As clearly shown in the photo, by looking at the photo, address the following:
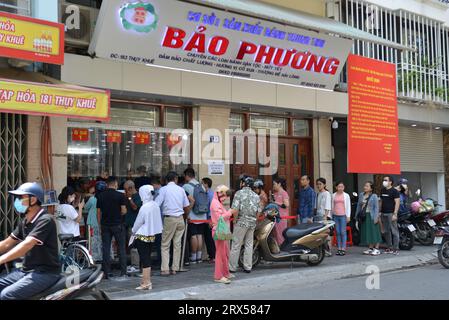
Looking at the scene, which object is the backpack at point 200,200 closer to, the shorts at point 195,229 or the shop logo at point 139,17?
the shorts at point 195,229

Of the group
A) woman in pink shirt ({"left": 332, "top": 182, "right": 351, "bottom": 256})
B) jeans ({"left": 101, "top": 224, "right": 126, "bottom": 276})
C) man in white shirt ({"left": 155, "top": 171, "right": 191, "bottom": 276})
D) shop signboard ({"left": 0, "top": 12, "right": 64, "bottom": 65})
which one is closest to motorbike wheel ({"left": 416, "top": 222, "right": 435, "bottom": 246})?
woman in pink shirt ({"left": 332, "top": 182, "right": 351, "bottom": 256})

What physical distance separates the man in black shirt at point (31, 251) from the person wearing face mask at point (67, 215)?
140 inches

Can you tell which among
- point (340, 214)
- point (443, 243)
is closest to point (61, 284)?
point (443, 243)

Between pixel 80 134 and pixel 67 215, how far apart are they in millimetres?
2249

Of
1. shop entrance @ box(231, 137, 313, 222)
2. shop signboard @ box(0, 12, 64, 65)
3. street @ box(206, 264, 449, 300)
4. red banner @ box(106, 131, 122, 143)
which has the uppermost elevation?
shop signboard @ box(0, 12, 64, 65)

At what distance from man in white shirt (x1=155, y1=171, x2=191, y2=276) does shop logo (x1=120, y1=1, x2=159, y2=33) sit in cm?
277

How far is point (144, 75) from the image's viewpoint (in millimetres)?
11086

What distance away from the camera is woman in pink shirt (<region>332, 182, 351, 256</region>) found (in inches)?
509

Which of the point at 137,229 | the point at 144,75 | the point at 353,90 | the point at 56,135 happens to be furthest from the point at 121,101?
the point at 353,90

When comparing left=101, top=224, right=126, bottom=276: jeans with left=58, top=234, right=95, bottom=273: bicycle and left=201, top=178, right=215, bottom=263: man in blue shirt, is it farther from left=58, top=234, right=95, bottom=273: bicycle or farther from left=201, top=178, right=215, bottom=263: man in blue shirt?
left=201, top=178, right=215, bottom=263: man in blue shirt

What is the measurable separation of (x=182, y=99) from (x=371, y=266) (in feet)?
17.6

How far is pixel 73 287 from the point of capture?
17.8 ft

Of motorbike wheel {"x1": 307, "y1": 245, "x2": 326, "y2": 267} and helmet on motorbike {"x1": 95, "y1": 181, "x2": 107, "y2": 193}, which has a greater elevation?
helmet on motorbike {"x1": 95, "y1": 181, "x2": 107, "y2": 193}

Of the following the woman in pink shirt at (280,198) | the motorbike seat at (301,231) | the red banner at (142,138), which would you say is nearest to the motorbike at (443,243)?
the motorbike seat at (301,231)
